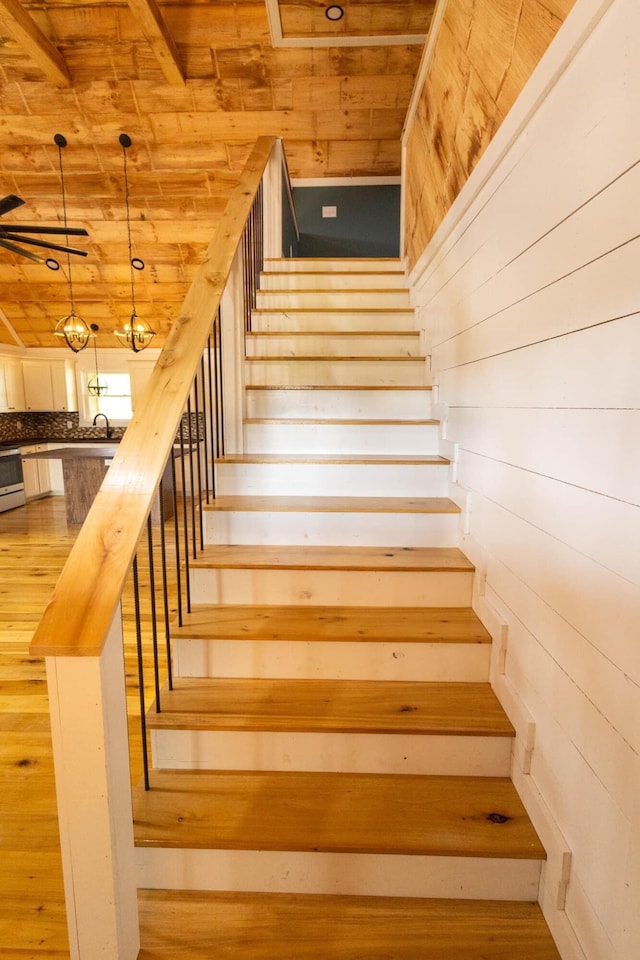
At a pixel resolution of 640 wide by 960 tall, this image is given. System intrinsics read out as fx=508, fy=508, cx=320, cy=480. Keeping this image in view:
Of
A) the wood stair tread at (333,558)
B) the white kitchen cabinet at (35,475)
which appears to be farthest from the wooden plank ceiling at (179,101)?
the wood stair tread at (333,558)

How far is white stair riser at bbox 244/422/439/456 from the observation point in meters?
2.50

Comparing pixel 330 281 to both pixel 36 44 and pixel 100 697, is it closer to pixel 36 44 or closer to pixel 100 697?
pixel 36 44

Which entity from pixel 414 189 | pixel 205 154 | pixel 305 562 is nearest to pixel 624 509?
pixel 305 562

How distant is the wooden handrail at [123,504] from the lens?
35.1 inches

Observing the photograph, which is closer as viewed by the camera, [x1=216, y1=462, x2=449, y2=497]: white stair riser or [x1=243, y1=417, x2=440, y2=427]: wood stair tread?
[x1=216, y1=462, x2=449, y2=497]: white stair riser

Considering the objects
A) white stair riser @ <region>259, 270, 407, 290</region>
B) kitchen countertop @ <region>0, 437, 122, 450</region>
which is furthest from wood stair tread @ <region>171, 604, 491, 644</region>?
kitchen countertop @ <region>0, 437, 122, 450</region>

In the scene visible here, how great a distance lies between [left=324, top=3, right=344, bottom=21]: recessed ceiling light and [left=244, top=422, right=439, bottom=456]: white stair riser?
11.6 ft

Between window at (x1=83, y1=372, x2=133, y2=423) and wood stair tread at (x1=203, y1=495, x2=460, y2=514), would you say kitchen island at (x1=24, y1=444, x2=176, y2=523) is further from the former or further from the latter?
wood stair tread at (x1=203, y1=495, x2=460, y2=514)

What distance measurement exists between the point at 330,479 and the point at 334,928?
1.50 m

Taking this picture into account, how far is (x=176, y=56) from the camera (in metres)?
4.18

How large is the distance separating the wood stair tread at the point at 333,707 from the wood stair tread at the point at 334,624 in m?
0.15

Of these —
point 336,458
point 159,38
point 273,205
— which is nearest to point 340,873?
point 336,458

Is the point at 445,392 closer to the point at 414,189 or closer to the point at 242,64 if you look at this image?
the point at 414,189

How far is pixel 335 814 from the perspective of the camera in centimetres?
133
